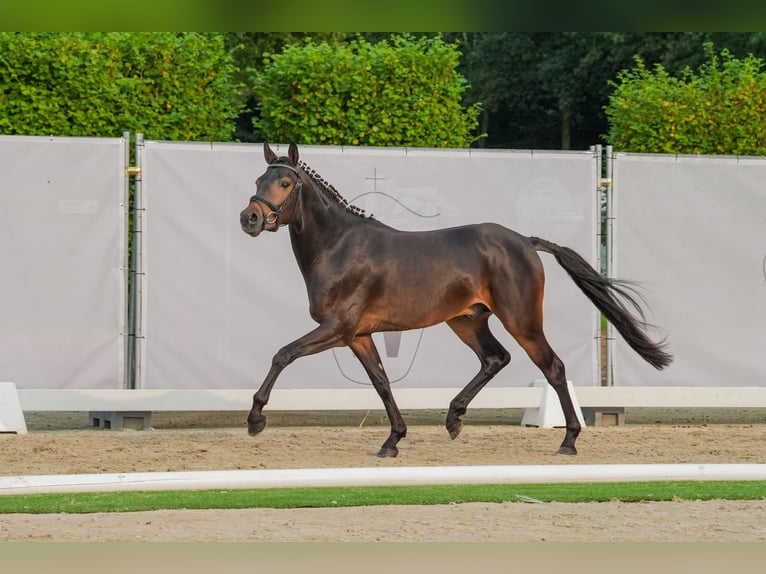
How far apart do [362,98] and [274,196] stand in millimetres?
5034

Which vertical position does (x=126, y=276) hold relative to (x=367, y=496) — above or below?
above

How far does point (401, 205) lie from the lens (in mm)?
10039

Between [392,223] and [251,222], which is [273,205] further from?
[392,223]

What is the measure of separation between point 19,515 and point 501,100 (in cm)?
3290

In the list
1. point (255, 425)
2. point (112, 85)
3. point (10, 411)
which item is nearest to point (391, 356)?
point (255, 425)

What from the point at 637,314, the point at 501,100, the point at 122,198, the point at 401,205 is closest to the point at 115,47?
the point at 122,198

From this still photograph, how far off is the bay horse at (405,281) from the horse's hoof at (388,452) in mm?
12

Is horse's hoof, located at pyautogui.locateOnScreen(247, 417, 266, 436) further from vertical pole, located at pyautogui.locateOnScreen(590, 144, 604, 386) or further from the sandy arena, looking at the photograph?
vertical pole, located at pyautogui.locateOnScreen(590, 144, 604, 386)

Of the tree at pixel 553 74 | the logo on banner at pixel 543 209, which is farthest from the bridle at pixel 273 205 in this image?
A: the tree at pixel 553 74

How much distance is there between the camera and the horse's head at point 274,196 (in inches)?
292

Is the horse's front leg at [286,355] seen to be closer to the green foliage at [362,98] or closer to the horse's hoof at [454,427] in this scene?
the horse's hoof at [454,427]

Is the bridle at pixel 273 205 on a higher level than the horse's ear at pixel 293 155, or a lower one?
lower

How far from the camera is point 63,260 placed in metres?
9.55

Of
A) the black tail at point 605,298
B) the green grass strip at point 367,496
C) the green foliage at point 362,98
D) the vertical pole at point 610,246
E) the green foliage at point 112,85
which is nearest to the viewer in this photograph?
the green grass strip at point 367,496
